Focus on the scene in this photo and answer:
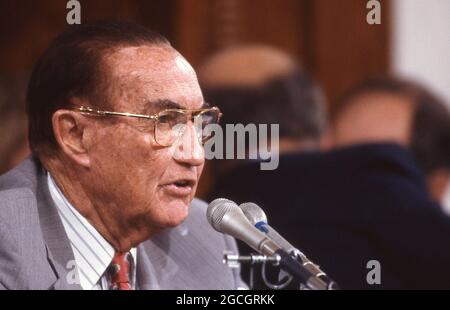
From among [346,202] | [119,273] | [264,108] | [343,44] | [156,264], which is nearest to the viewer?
[119,273]

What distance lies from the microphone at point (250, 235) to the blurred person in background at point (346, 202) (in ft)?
2.70

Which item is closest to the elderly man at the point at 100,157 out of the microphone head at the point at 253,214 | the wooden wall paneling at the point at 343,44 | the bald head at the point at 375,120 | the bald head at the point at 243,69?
the microphone head at the point at 253,214

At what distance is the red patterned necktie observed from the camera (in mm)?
1748

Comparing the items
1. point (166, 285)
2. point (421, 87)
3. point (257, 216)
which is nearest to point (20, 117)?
point (421, 87)

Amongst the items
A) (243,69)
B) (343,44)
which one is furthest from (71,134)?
(343,44)

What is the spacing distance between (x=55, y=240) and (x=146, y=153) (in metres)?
0.21

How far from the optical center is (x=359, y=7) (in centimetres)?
383

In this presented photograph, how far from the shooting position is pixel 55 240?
167 cm

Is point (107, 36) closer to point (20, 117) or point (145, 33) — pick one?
point (145, 33)

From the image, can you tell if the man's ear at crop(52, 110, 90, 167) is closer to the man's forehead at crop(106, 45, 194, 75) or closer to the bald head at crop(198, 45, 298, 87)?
the man's forehead at crop(106, 45, 194, 75)

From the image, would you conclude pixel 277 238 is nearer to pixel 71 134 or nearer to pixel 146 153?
pixel 146 153

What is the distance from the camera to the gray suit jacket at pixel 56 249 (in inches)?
63.4

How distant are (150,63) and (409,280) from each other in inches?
42.5

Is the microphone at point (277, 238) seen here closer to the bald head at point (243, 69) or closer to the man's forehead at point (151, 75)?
the man's forehead at point (151, 75)
